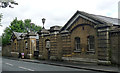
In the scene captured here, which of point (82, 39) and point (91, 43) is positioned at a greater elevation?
point (82, 39)

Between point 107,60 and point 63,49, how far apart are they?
7.30 metres

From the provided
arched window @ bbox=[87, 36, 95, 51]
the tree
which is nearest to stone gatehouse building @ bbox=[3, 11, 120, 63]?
arched window @ bbox=[87, 36, 95, 51]

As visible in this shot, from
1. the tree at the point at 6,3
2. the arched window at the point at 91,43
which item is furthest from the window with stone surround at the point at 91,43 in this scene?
the tree at the point at 6,3

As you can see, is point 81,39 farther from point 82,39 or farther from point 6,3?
point 6,3

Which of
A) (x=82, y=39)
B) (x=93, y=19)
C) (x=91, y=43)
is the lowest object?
(x=91, y=43)

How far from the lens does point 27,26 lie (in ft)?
219

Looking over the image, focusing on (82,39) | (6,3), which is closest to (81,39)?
(82,39)

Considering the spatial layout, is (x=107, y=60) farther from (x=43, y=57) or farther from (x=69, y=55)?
(x=43, y=57)

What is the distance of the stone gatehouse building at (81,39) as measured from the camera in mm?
15461

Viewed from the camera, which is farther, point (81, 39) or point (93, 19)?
point (81, 39)

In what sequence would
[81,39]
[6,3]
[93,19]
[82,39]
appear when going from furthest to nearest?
[81,39] < [82,39] < [93,19] < [6,3]

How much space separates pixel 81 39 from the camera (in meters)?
18.5

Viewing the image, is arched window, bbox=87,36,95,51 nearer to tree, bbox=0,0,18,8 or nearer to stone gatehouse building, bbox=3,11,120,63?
stone gatehouse building, bbox=3,11,120,63

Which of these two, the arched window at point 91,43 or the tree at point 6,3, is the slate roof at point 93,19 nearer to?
the arched window at point 91,43
